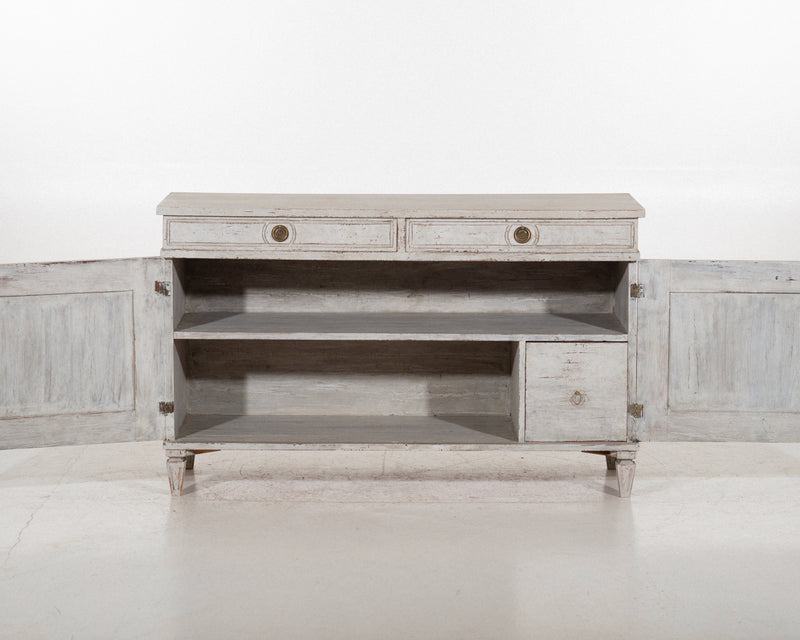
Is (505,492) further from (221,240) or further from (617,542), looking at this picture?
(221,240)

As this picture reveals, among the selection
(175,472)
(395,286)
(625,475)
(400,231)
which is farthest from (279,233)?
(625,475)

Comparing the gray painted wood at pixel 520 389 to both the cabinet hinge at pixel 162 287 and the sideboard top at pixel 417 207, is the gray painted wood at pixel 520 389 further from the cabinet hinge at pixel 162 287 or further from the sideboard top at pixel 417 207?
the cabinet hinge at pixel 162 287

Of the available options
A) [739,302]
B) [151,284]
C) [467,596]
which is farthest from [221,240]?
[739,302]

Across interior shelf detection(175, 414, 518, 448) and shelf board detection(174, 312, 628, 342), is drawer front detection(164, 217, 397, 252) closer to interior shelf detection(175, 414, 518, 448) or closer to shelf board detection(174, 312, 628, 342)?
shelf board detection(174, 312, 628, 342)

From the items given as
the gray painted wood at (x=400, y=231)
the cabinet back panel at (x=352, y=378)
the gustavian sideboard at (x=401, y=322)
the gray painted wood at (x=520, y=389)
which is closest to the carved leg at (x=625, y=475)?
the gustavian sideboard at (x=401, y=322)

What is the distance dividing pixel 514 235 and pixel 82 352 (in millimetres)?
1699

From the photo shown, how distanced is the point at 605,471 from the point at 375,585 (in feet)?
5.19

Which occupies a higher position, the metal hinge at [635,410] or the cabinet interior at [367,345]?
the cabinet interior at [367,345]

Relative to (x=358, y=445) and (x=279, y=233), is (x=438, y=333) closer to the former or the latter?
(x=358, y=445)

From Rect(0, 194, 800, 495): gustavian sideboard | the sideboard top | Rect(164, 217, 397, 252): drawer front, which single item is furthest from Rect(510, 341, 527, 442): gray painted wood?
Rect(164, 217, 397, 252): drawer front

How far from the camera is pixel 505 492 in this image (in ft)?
13.4

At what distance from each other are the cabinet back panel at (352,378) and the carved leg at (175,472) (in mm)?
469

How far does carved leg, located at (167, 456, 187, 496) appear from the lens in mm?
3975

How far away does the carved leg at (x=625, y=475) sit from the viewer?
13.0 feet
